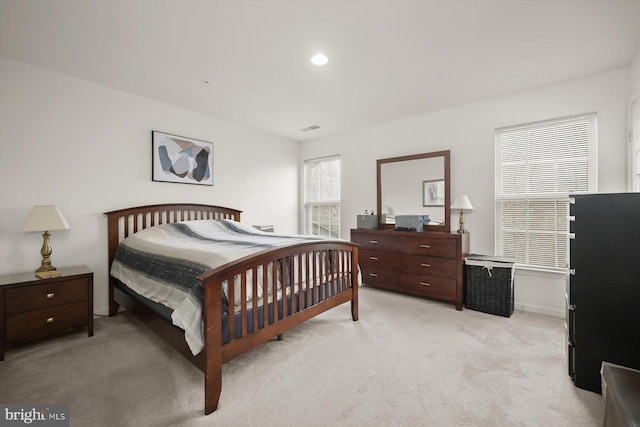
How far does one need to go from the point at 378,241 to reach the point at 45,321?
11.4 ft

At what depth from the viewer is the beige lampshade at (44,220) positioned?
2317 mm

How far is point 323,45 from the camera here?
2240mm

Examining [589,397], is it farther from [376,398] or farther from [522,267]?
[522,267]

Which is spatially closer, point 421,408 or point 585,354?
point 421,408

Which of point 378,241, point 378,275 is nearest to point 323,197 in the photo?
point 378,241

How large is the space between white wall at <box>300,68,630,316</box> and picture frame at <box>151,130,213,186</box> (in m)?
2.19

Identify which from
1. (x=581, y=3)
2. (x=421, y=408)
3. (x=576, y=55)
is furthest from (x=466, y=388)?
(x=576, y=55)

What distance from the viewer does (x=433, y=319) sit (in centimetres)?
286

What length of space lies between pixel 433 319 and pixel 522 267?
4.11 ft

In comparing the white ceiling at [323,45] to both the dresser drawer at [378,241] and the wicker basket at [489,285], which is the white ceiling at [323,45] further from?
the wicker basket at [489,285]

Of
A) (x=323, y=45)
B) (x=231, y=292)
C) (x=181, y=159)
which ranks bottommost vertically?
(x=231, y=292)

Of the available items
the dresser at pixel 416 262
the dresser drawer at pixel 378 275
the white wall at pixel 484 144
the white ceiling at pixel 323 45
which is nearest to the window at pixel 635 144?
the white wall at pixel 484 144

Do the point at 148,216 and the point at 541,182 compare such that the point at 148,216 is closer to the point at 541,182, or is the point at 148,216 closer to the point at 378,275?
the point at 378,275

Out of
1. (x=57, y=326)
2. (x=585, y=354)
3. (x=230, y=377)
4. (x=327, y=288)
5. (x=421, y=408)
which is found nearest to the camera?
(x=421, y=408)
